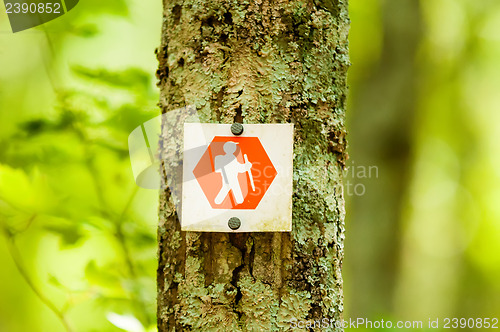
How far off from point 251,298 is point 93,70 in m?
0.95

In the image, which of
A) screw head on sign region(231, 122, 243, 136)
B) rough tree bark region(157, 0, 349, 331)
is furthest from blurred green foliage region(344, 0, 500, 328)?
screw head on sign region(231, 122, 243, 136)

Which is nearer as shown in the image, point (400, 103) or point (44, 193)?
point (44, 193)

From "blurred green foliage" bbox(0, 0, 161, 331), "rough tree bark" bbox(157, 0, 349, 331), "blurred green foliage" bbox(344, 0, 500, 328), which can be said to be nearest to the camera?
"rough tree bark" bbox(157, 0, 349, 331)

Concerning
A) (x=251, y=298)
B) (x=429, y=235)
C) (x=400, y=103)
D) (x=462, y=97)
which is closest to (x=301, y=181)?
(x=251, y=298)

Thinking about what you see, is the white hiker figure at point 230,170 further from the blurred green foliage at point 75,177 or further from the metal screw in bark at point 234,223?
the blurred green foliage at point 75,177

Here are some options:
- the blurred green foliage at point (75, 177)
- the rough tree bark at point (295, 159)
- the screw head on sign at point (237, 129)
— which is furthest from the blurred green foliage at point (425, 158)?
the screw head on sign at point (237, 129)

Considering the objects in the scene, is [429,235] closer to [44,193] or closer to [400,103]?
[400,103]

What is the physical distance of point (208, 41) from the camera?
76cm

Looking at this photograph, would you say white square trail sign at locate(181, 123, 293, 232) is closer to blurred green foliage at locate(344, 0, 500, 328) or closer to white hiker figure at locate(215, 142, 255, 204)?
white hiker figure at locate(215, 142, 255, 204)

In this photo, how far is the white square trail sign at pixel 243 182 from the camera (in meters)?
0.73

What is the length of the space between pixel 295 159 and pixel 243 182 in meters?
0.10

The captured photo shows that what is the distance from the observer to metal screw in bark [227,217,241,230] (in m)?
0.72

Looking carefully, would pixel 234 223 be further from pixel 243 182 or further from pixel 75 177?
pixel 75 177

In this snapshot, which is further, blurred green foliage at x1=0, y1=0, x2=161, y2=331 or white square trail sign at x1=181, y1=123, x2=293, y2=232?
blurred green foliage at x1=0, y1=0, x2=161, y2=331
